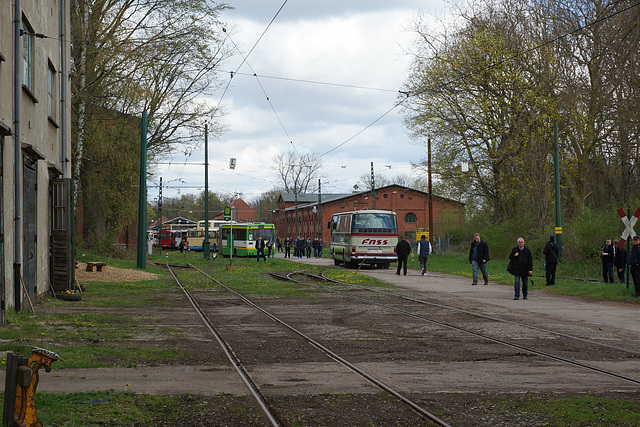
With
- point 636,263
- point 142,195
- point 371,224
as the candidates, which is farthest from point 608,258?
point 142,195

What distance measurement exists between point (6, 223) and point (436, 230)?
57.4 metres

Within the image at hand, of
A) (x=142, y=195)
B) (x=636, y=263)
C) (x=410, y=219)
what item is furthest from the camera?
(x=410, y=219)

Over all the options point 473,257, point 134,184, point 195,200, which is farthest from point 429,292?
point 195,200

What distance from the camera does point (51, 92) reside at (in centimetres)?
1886

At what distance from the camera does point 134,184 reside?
36.5 m

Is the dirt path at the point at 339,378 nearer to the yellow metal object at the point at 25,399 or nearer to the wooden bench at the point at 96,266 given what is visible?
the yellow metal object at the point at 25,399

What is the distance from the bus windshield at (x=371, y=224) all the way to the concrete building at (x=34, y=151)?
17.6 meters

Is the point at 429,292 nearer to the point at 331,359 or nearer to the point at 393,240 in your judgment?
the point at 331,359

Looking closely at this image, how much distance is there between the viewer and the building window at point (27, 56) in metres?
14.9

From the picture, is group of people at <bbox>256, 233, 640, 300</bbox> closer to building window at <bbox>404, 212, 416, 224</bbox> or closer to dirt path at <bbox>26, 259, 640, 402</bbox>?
dirt path at <bbox>26, 259, 640, 402</bbox>

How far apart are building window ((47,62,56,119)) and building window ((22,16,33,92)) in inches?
103

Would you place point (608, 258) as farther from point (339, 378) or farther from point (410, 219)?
point (410, 219)

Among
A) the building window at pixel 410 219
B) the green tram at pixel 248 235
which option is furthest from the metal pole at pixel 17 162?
the building window at pixel 410 219

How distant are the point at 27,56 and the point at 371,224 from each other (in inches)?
905
